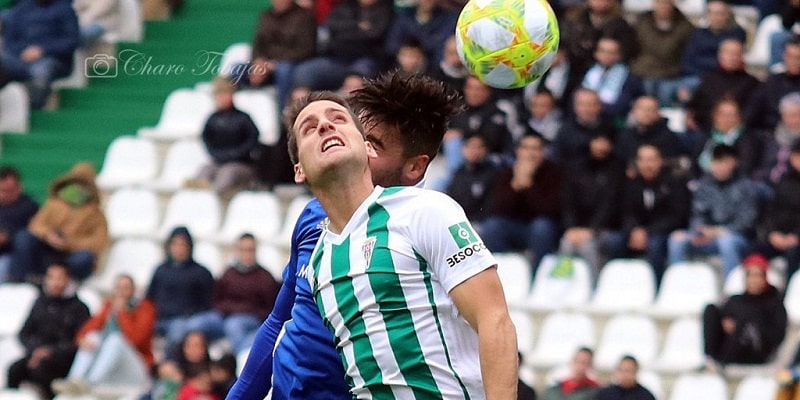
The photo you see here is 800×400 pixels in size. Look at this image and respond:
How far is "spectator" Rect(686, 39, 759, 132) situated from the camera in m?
12.0

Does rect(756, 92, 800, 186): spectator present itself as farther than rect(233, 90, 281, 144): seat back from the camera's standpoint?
No

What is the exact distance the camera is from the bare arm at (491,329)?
3.92 m

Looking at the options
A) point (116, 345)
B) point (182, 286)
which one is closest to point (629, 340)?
point (182, 286)

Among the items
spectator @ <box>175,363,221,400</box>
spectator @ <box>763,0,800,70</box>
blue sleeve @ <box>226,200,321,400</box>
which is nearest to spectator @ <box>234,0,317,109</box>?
spectator @ <box>175,363,221,400</box>

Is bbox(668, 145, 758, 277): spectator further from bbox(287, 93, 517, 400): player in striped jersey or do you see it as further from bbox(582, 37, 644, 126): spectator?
bbox(287, 93, 517, 400): player in striped jersey

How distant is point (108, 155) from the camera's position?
1428 centimetres

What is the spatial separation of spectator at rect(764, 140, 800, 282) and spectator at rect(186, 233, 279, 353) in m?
3.42

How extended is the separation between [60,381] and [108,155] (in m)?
2.92

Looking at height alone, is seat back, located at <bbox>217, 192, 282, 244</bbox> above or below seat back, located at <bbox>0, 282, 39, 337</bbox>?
above

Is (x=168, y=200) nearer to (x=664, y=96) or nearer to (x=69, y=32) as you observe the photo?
(x=69, y=32)

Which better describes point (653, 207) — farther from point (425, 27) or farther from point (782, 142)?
point (425, 27)

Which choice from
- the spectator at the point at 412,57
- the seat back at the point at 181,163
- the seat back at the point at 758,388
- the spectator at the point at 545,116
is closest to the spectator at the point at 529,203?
the spectator at the point at 545,116

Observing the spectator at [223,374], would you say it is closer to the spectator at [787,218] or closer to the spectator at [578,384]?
the spectator at [578,384]

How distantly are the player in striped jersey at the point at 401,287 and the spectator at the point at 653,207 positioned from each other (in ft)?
23.9
